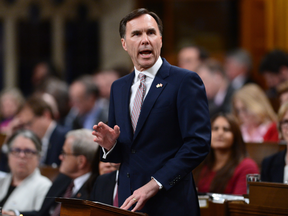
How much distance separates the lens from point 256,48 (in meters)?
8.72

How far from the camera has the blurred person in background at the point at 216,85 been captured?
595 centimetres

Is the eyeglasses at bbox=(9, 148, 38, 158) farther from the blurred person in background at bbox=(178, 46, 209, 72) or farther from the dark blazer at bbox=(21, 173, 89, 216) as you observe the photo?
the blurred person in background at bbox=(178, 46, 209, 72)

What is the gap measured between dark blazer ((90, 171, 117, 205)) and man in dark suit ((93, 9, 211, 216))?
0.69m

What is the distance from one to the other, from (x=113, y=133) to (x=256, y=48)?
7.03 meters

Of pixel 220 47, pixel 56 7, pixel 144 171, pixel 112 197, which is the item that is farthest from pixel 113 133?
pixel 56 7

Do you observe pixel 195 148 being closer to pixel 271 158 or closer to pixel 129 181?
pixel 129 181

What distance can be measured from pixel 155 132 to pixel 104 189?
1004mm

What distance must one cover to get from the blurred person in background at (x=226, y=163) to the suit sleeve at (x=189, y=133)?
1.67 metres

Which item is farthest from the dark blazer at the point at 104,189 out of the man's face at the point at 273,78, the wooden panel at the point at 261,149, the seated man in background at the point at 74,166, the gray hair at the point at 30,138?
the man's face at the point at 273,78

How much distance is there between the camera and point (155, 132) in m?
2.22

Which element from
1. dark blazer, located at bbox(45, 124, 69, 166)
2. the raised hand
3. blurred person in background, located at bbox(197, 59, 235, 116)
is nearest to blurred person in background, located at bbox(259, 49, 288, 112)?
blurred person in background, located at bbox(197, 59, 235, 116)

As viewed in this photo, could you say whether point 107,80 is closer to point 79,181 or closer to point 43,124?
point 43,124

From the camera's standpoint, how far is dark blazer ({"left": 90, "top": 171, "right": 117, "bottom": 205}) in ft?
9.88

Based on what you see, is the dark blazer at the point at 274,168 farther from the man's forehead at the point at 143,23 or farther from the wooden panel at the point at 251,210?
the man's forehead at the point at 143,23
